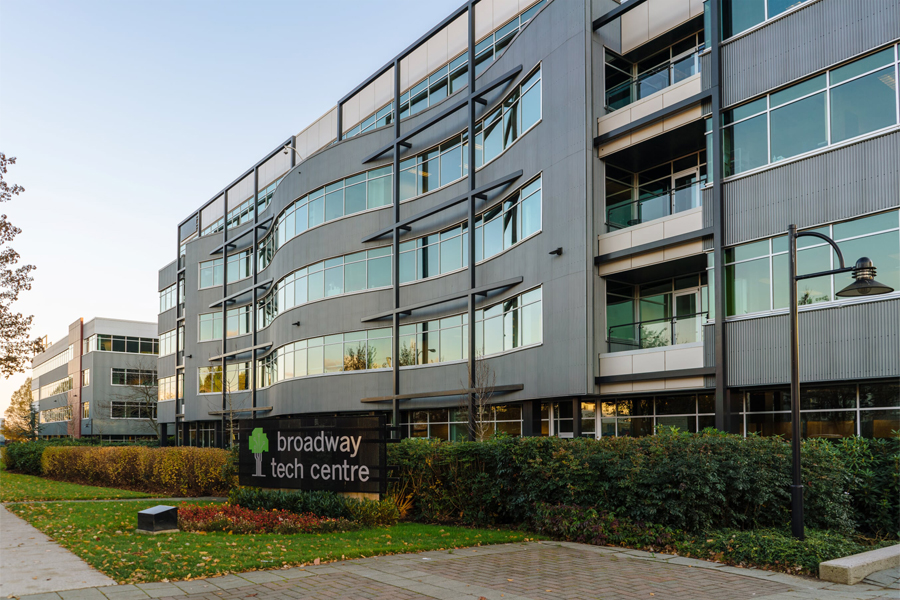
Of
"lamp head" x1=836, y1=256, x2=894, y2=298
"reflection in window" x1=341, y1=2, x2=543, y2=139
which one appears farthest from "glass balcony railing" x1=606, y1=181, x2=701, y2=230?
"lamp head" x1=836, y1=256, x2=894, y2=298

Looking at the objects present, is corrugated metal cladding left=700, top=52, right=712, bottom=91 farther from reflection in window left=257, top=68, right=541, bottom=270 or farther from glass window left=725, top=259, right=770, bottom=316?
reflection in window left=257, top=68, right=541, bottom=270

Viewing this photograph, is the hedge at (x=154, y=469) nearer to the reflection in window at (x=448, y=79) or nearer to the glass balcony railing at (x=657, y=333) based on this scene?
the glass balcony railing at (x=657, y=333)

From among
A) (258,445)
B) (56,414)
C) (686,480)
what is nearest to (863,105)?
(686,480)

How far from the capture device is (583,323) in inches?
851

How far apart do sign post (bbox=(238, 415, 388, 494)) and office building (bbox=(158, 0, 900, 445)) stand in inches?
339

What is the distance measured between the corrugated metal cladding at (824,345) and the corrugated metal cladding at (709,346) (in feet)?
1.22

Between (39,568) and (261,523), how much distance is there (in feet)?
14.1

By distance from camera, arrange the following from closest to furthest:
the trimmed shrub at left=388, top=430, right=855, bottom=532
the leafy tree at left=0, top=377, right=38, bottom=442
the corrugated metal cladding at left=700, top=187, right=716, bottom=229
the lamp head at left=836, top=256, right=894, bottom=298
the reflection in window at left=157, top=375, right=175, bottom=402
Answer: the lamp head at left=836, top=256, right=894, bottom=298 < the trimmed shrub at left=388, top=430, right=855, bottom=532 < the corrugated metal cladding at left=700, top=187, right=716, bottom=229 < the reflection in window at left=157, top=375, right=175, bottom=402 < the leafy tree at left=0, top=377, right=38, bottom=442

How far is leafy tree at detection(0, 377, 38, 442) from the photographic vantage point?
2504 inches

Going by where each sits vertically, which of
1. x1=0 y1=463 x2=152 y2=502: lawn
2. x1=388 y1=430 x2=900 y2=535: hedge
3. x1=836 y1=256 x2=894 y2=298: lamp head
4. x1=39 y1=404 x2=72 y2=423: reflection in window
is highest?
x1=836 y1=256 x2=894 y2=298: lamp head

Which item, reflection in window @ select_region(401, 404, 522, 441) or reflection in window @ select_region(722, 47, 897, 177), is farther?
reflection in window @ select_region(401, 404, 522, 441)

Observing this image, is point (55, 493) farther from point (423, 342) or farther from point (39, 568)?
point (39, 568)

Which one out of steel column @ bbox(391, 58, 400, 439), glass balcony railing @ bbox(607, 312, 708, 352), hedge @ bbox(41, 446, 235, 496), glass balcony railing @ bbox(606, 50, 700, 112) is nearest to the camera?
glass balcony railing @ bbox(607, 312, 708, 352)

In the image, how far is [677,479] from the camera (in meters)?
12.1
